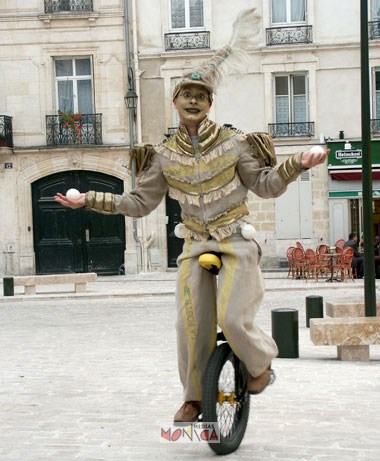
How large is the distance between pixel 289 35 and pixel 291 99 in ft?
6.02

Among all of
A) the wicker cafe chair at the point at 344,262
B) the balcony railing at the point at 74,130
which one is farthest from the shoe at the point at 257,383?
the balcony railing at the point at 74,130

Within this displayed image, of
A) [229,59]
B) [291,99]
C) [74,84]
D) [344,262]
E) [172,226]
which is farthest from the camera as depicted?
[74,84]

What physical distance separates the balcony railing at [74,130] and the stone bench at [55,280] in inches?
Result: 309

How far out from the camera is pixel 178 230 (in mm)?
4758

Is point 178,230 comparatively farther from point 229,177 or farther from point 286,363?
point 286,363

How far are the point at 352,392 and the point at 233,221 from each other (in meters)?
2.17

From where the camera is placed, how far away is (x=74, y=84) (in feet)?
86.8

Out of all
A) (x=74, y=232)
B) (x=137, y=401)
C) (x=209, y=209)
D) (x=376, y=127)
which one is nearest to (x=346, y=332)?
(x=137, y=401)

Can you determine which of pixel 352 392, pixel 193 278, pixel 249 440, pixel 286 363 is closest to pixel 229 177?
pixel 193 278

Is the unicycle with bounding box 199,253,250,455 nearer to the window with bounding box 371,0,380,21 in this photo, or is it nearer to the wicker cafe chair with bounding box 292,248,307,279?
the wicker cafe chair with bounding box 292,248,307,279

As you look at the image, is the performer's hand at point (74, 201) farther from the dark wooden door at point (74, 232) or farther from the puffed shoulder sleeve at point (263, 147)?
the dark wooden door at point (74, 232)

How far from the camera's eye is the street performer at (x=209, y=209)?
14.6ft

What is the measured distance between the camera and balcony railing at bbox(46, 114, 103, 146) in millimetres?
25859

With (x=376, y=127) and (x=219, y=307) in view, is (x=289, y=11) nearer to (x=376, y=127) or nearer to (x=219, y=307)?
(x=376, y=127)
